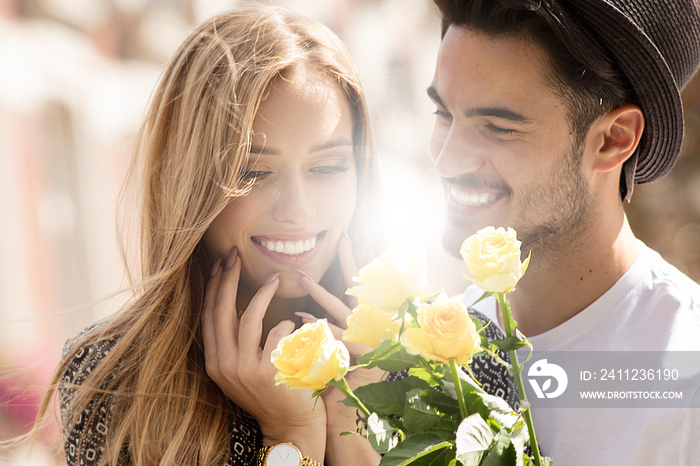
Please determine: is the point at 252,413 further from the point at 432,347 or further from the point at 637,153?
the point at 637,153

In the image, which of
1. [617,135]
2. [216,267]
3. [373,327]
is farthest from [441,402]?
[617,135]

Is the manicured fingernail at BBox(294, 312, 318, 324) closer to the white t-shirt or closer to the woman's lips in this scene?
the woman's lips

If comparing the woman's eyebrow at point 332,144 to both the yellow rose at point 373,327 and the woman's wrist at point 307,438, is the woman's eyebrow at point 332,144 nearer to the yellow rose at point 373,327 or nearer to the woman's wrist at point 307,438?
the woman's wrist at point 307,438

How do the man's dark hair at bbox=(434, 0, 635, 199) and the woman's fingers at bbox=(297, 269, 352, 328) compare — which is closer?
the woman's fingers at bbox=(297, 269, 352, 328)

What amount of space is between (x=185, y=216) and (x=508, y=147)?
34.1 inches

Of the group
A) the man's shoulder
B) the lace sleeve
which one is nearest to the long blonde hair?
the lace sleeve

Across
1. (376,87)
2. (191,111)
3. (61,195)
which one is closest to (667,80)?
(376,87)

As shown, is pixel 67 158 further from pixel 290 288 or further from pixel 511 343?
pixel 511 343

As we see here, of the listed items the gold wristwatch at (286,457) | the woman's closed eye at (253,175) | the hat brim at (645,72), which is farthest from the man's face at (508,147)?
the gold wristwatch at (286,457)

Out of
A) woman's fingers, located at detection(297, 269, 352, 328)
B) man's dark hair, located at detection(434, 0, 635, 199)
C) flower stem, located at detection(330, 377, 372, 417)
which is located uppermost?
man's dark hair, located at detection(434, 0, 635, 199)

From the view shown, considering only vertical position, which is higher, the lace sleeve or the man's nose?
the man's nose

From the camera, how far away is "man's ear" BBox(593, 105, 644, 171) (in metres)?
1.85

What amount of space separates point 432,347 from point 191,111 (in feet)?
3.11

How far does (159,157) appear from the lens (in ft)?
5.30
